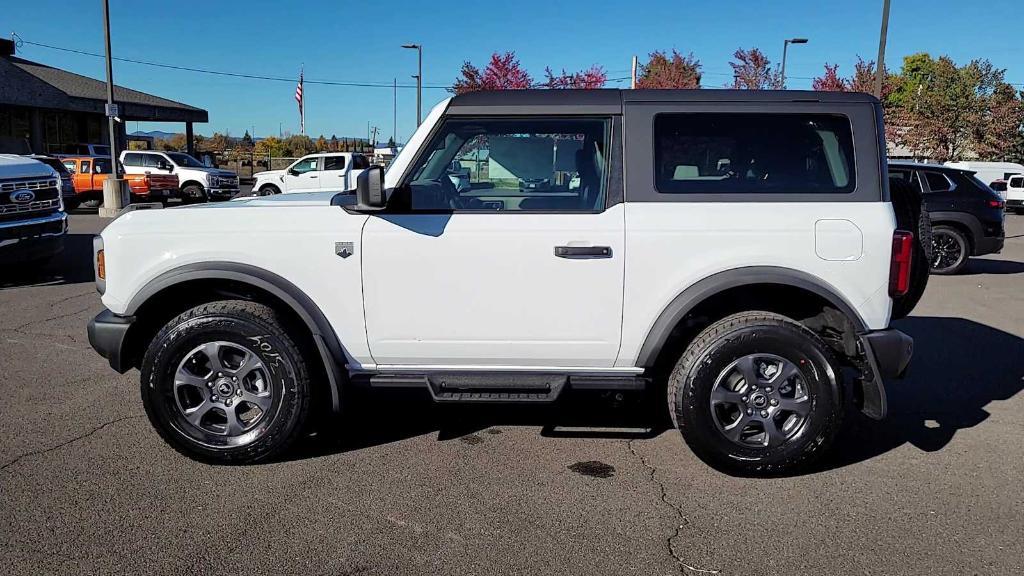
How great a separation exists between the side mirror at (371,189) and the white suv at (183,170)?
75.7 ft

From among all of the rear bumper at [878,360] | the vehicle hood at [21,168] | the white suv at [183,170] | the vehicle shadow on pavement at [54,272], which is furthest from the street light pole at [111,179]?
the rear bumper at [878,360]

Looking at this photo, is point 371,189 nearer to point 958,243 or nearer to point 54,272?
point 54,272

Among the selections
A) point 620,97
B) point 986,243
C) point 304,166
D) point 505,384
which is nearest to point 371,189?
point 505,384

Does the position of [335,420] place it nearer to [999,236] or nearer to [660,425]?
[660,425]

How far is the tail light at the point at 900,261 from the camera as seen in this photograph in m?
3.88

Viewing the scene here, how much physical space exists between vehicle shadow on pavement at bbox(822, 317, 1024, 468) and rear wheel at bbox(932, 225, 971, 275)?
4.09 m

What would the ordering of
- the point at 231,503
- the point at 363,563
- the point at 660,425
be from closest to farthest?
the point at 363,563 < the point at 231,503 < the point at 660,425

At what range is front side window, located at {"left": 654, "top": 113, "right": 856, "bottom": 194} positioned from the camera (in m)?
4.00

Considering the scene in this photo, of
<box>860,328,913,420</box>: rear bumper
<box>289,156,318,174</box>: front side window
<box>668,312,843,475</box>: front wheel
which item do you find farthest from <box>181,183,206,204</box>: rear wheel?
<box>860,328,913,420</box>: rear bumper

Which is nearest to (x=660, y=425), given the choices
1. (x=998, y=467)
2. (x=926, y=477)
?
(x=926, y=477)

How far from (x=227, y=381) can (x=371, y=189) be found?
1239 millimetres

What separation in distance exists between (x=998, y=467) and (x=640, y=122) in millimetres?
2612

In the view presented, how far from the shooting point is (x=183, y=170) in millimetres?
25141

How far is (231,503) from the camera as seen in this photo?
3676 millimetres
